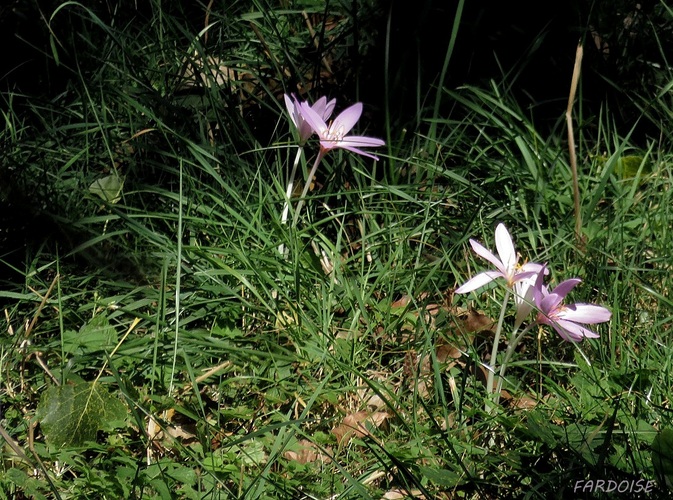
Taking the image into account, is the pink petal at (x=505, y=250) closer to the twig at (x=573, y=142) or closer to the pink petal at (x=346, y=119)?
the twig at (x=573, y=142)

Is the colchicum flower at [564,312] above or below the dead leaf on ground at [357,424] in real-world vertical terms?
above

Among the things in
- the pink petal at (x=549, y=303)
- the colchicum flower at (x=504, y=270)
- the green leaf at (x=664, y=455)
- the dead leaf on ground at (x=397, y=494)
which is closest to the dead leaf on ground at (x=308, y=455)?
the dead leaf on ground at (x=397, y=494)

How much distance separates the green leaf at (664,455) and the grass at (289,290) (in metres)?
0.02

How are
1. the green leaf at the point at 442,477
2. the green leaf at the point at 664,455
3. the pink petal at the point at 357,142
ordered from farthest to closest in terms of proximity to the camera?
the pink petal at the point at 357,142
the green leaf at the point at 442,477
the green leaf at the point at 664,455

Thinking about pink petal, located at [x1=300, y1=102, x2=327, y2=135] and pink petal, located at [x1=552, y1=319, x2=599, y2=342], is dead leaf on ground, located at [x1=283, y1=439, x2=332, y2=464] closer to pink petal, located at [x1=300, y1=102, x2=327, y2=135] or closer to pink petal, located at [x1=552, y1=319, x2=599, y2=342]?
pink petal, located at [x1=552, y1=319, x2=599, y2=342]

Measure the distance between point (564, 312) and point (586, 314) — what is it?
0.19 ft

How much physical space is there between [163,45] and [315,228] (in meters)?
1.08

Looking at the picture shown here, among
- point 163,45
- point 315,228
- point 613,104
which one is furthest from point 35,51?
point 613,104

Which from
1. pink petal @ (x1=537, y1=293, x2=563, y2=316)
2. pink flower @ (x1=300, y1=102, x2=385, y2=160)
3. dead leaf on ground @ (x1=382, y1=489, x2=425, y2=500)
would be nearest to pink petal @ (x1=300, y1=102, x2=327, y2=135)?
pink flower @ (x1=300, y1=102, x2=385, y2=160)

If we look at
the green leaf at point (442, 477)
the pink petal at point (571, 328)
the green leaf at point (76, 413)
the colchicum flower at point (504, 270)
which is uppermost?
the colchicum flower at point (504, 270)

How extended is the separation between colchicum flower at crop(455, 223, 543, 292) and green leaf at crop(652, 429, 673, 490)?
1.50ft

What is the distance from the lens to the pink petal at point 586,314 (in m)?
2.19

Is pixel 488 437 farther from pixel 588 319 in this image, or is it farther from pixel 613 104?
pixel 613 104

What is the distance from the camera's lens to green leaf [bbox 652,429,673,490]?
6.12 ft
